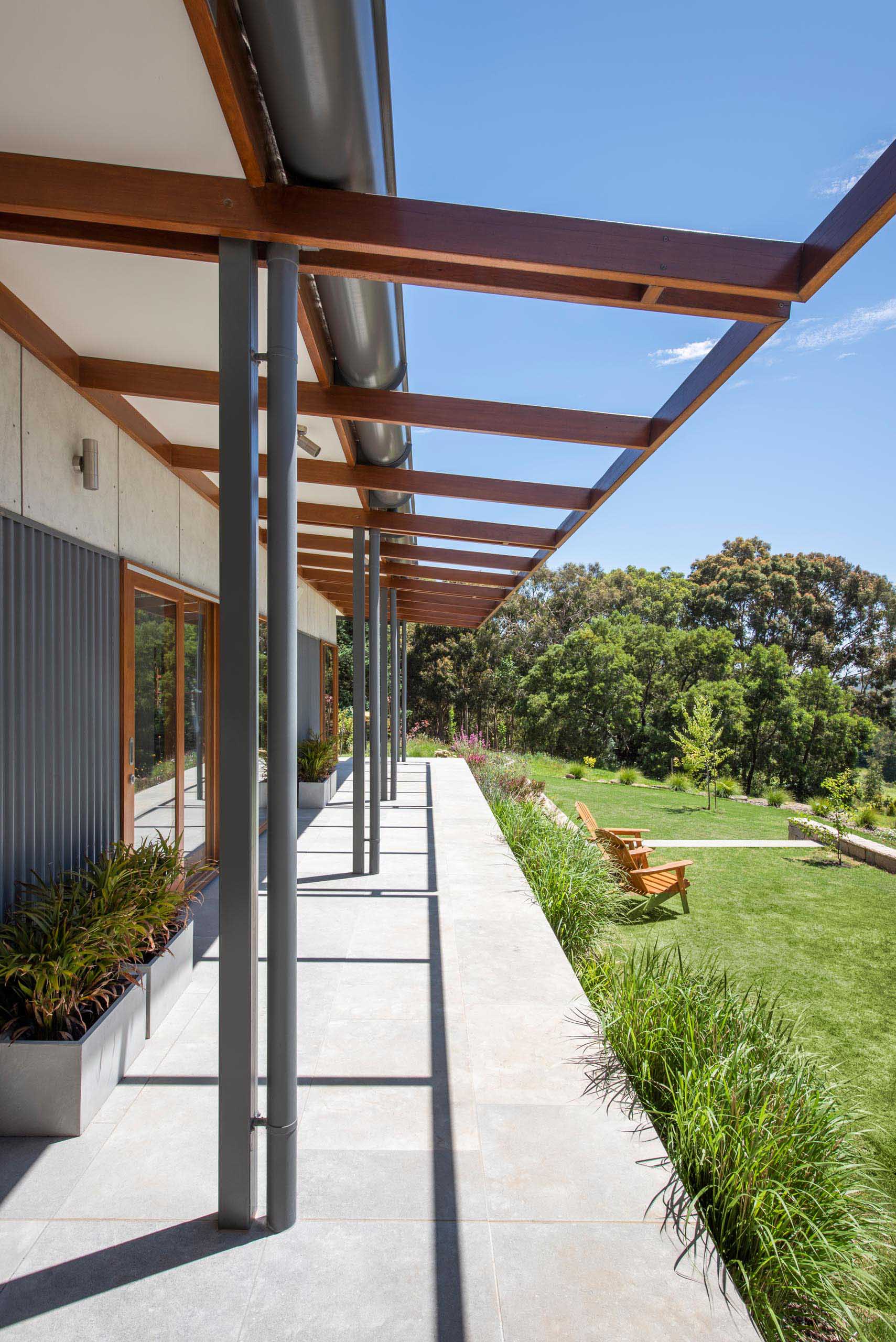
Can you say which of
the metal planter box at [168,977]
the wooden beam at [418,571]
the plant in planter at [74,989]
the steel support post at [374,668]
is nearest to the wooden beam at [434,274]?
the plant in planter at [74,989]

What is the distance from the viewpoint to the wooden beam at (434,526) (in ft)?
20.5

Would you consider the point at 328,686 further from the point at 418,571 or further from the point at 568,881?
the point at 568,881

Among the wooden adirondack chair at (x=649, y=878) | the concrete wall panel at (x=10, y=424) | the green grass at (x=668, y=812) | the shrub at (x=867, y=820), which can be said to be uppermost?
the concrete wall panel at (x=10, y=424)

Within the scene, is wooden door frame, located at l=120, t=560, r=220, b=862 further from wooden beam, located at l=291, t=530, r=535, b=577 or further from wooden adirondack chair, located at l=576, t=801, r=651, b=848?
wooden adirondack chair, located at l=576, t=801, r=651, b=848

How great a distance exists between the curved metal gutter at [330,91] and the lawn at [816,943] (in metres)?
3.78

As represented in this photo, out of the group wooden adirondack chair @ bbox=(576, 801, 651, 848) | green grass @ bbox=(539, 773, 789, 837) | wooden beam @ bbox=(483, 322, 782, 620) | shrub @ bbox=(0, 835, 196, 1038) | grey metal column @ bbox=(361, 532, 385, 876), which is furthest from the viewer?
green grass @ bbox=(539, 773, 789, 837)

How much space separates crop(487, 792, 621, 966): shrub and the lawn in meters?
0.78

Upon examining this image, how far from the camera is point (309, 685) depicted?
12.2 meters

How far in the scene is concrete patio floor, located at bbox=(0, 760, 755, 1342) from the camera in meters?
2.02

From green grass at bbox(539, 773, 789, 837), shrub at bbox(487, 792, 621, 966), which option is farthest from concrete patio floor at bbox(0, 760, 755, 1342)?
green grass at bbox(539, 773, 789, 837)

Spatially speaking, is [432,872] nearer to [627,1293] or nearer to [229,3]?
[627,1293]

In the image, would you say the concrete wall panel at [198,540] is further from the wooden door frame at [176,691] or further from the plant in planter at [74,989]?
the plant in planter at [74,989]

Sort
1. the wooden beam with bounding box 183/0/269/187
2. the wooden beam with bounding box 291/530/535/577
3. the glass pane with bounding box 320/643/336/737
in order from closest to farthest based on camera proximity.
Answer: the wooden beam with bounding box 183/0/269/187 < the wooden beam with bounding box 291/530/535/577 < the glass pane with bounding box 320/643/336/737

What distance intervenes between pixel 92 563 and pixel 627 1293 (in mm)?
3937
